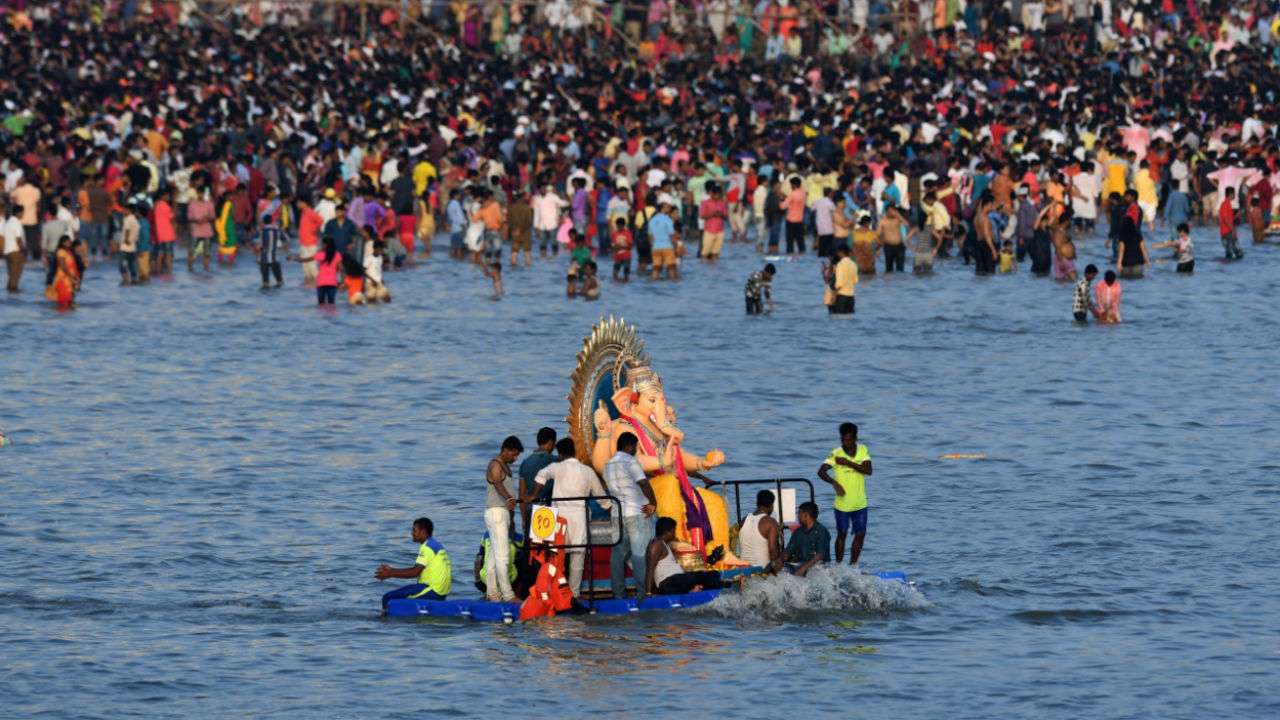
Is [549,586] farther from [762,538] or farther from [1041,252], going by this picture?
[1041,252]

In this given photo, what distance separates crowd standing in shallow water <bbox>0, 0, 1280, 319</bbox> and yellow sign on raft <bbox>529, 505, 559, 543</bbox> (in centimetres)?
1714

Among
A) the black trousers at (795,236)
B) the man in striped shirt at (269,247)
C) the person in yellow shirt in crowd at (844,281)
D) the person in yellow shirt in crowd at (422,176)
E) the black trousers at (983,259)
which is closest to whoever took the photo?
the person in yellow shirt in crowd at (844,281)

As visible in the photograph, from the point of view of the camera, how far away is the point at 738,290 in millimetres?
39812

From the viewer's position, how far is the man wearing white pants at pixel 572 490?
63.0ft

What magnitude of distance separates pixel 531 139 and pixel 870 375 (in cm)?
1744

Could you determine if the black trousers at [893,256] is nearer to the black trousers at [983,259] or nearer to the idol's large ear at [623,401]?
the black trousers at [983,259]

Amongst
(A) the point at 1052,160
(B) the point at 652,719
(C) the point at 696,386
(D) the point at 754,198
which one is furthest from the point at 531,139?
(B) the point at 652,719

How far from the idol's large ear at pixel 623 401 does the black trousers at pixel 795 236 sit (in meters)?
24.0

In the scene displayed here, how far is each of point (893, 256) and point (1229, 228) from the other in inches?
213

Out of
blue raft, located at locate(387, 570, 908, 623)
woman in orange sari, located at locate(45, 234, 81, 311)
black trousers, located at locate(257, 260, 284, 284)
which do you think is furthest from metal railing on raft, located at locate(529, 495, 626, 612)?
black trousers, located at locate(257, 260, 284, 284)

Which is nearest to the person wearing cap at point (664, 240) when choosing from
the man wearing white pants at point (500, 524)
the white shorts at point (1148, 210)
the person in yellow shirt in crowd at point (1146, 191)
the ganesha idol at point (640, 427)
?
the person in yellow shirt in crowd at point (1146, 191)

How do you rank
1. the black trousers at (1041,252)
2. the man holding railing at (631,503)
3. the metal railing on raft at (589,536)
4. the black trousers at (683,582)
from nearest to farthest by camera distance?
the metal railing on raft at (589,536)
the man holding railing at (631,503)
the black trousers at (683,582)
the black trousers at (1041,252)

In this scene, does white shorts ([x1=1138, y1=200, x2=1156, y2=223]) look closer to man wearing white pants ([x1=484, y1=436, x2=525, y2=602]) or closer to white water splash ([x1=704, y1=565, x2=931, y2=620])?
white water splash ([x1=704, y1=565, x2=931, y2=620])

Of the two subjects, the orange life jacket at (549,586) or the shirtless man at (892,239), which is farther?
the shirtless man at (892,239)
